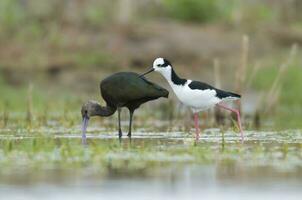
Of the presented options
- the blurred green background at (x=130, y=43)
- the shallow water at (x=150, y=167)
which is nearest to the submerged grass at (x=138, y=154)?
the shallow water at (x=150, y=167)

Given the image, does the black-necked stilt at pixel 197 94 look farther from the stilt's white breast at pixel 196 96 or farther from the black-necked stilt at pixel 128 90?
the black-necked stilt at pixel 128 90

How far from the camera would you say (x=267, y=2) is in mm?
32969

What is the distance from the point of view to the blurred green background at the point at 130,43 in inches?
1021

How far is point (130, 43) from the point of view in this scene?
2780 centimetres

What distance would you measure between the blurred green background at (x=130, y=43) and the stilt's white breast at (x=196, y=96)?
31.5 feet

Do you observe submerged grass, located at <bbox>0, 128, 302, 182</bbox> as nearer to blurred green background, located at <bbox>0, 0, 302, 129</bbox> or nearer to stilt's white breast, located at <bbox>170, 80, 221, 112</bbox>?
stilt's white breast, located at <bbox>170, 80, 221, 112</bbox>

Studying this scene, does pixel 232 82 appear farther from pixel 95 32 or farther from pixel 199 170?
pixel 199 170

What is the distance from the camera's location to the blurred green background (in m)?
25.9

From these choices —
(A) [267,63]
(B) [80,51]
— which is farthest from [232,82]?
(B) [80,51]

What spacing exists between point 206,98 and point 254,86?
10652 millimetres

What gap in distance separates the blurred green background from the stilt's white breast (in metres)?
9.61

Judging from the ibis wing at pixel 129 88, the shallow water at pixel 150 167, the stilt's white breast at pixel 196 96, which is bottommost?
the shallow water at pixel 150 167

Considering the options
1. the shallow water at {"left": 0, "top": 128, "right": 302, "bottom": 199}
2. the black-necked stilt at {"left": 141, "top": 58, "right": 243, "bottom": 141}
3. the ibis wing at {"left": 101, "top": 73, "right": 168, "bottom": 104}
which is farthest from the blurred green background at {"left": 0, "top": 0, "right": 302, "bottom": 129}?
the shallow water at {"left": 0, "top": 128, "right": 302, "bottom": 199}

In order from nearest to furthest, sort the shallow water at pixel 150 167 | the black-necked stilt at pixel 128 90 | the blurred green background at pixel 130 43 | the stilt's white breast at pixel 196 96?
1. the shallow water at pixel 150 167
2. the stilt's white breast at pixel 196 96
3. the black-necked stilt at pixel 128 90
4. the blurred green background at pixel 130 43
